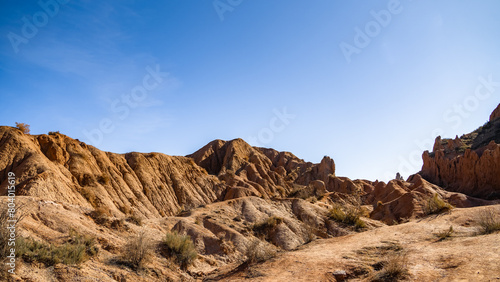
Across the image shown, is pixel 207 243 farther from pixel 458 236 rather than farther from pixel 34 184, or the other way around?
pixel 458 236

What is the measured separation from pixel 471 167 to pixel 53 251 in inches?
2524

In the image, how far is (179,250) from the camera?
595 inches

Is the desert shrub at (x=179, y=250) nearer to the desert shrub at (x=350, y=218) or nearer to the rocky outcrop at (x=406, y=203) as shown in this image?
the desert shrub at (x=350, y=218)

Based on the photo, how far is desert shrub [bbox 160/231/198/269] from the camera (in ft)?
48.6

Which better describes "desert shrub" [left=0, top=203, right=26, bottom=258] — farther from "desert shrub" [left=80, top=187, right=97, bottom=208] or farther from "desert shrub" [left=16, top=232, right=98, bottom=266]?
"desert shrub" [left=80, top=187, right=97, bottom=208]

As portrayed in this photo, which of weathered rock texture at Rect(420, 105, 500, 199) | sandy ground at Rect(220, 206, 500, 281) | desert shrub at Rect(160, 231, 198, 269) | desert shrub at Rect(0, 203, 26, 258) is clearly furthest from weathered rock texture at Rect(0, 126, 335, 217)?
weathered rock texture at Rect(420, 105, 500, 199)

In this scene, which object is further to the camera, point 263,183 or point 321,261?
point 263,183

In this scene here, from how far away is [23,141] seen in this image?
83.8 ft

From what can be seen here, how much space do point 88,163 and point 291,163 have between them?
57.2 meters

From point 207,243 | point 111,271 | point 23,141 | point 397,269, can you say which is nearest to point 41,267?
point 111,271

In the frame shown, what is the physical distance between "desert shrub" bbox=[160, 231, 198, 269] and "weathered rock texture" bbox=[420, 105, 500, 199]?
50.4m

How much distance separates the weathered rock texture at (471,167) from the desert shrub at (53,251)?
2186 inches

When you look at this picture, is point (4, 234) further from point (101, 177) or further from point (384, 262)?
point (101, 177)

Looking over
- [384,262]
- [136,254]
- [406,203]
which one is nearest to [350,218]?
[406,203]
